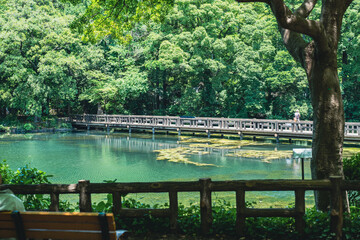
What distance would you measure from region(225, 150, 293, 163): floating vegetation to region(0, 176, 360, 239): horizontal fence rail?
1555cm

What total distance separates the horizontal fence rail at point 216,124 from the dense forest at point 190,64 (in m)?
2.80

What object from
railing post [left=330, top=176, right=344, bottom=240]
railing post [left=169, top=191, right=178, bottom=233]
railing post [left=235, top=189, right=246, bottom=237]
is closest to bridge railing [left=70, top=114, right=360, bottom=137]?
railing post [left=330, top=176, right=344, bottom=240]

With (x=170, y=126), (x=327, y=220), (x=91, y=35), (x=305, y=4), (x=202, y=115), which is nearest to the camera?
(x=327, y=220)

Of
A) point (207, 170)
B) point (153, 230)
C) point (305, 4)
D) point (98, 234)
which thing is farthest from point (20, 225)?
point (207, 170)

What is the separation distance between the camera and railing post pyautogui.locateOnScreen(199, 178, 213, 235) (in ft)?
16.6


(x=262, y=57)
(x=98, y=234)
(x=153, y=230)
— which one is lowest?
(x=153, y=230)

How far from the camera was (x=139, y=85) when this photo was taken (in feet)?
129

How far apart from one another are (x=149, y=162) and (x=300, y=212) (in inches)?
615

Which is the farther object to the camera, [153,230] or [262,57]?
[262,57]

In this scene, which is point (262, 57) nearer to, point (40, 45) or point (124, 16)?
point (40, 45)

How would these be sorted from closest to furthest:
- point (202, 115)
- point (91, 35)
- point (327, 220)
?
point (327, 220)
point (91, 35)
point (202, 115)

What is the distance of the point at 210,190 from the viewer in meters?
5.09

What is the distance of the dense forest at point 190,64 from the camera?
3472 cm

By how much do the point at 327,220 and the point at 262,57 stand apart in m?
33.3
